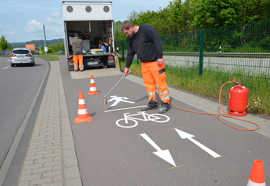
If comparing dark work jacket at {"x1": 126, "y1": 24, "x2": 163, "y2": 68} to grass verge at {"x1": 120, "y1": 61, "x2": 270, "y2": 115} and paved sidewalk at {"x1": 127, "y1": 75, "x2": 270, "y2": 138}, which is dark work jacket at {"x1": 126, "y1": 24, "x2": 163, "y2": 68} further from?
grass verge at {"x1": 120, "y1": 61, "x2": 270, "y2": 115}

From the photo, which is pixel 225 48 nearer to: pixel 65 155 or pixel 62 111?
pixel 62 111

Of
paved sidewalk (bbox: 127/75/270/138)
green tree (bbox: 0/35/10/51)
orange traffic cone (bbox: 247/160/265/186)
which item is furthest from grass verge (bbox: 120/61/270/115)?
green tree (bbox: 0/35/10/51)

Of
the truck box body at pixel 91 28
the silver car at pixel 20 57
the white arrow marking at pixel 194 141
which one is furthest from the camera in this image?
the silver car at pixel 20 57

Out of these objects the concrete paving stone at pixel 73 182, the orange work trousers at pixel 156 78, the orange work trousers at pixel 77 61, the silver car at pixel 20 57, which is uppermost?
the silver car at pixel 20 57

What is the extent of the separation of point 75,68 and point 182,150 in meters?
11.6

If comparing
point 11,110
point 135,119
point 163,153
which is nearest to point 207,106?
point 135,119

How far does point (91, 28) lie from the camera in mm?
Result: 16109

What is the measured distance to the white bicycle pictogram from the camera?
15.7ft

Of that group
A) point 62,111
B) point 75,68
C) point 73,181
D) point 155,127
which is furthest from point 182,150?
point 75,68

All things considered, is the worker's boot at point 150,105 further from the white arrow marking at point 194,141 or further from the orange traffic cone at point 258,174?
the orange traffic cone at point 258,174

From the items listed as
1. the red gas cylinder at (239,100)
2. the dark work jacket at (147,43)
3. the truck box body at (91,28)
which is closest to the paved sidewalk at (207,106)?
the red gas cylinder at (239,100)

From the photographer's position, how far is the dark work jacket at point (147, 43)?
194 inches

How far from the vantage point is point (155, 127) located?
4.55 m

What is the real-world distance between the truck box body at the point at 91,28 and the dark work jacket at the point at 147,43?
9.18 m
